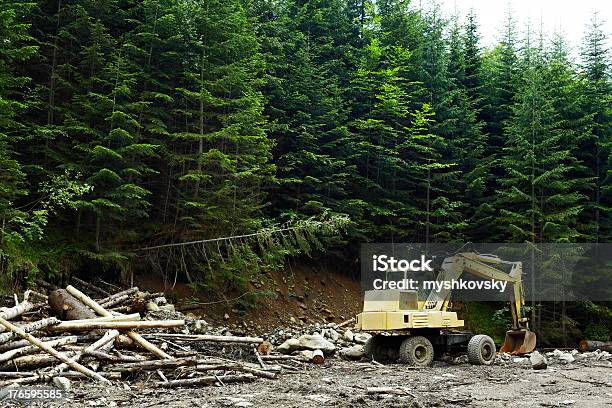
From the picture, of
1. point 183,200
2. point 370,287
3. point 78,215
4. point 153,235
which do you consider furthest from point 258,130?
point 370,287

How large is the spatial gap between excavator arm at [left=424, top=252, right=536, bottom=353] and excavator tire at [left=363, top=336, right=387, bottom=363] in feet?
4.68

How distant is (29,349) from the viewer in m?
8.97

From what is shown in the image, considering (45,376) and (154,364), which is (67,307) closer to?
(154,364)

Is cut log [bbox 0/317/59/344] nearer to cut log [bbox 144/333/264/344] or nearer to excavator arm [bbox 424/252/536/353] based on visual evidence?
cut log [bbox 144/333/264/344]

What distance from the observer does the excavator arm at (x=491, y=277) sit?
551 inches

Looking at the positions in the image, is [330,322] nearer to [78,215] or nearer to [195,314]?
[195,314]

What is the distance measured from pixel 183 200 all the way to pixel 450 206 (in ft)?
36.2

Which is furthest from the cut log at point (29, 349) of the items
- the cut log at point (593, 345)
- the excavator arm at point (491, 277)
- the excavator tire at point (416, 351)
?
the cut log at point (593, 345)

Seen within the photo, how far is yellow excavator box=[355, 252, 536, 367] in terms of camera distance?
12.9 m

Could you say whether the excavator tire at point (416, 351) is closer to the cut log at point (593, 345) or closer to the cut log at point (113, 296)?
the cut log at point (113, 296)

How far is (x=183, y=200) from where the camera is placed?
1599 centimetres

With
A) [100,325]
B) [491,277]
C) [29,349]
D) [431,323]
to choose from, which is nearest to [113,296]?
[100,325]

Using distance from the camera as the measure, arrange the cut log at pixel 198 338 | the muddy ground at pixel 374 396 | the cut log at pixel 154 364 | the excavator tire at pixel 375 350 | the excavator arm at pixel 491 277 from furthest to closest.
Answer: the excavator arm at pixel 491 277
the excavator tire at pixel 375 350
the cut log at pixel 198 338
the cut log at pixel 154 364
the muddy ground at pixel 374 396

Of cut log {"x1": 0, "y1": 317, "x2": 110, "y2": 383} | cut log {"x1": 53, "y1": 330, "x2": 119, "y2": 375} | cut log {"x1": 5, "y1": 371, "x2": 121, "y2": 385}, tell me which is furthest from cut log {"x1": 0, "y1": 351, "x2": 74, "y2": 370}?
cut log {"x1": 5, "y1": 371, "x2": 121, "y2": 385}
